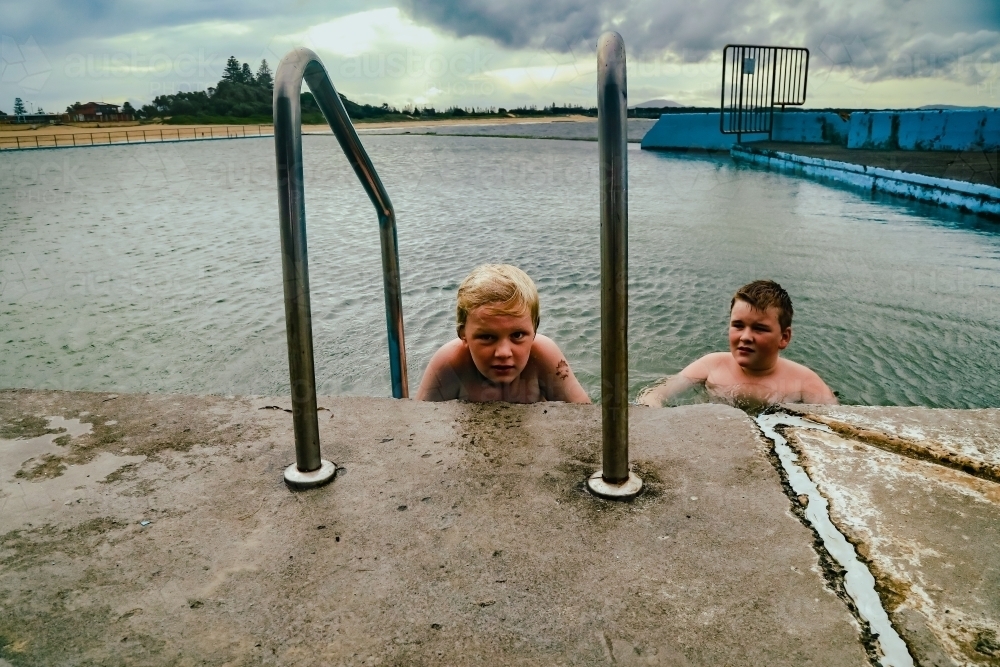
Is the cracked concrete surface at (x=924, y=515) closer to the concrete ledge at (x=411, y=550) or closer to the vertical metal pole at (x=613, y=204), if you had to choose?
the concrete ledge at (x=411, y=550)

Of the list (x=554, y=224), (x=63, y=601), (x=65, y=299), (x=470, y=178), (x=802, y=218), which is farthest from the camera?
(x=470, y=178)

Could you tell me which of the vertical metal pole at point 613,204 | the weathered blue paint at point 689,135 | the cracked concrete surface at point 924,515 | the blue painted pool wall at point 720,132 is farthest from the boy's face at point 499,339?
the weathered blue paint at point 689,135

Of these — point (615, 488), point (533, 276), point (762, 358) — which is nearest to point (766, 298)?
point (762, 358)

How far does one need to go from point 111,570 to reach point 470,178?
15118 mm

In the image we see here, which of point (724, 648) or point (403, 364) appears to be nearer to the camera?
point (724, 648)

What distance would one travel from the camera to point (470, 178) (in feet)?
51.4

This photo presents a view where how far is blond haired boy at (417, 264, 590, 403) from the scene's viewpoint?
2389 millimetres

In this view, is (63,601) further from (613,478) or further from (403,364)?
(403,364)

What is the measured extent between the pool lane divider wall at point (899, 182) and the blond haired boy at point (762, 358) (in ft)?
18.3

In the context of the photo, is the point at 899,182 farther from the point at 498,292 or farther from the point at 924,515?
the point at 924,515

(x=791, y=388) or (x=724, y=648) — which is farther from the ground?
(x=724, y=648)

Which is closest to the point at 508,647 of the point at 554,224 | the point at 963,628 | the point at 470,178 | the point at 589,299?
the point at 963,628

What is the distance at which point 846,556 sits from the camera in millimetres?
1073

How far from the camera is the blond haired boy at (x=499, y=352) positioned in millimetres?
2389
